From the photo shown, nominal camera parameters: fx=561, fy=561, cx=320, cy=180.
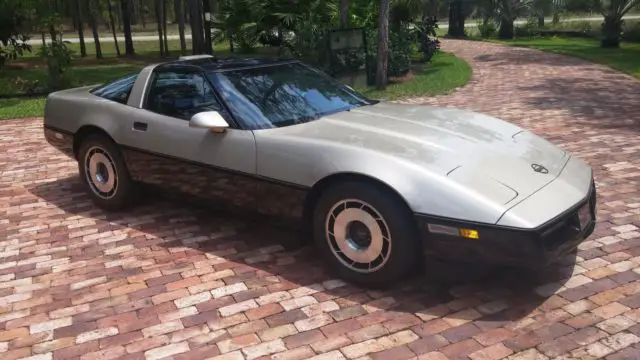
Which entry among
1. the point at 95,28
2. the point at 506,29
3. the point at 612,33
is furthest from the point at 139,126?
the point at 506,29

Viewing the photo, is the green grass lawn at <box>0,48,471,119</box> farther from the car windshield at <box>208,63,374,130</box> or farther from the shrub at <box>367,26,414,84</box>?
the car windshield at <box>208,63,374,130</box>

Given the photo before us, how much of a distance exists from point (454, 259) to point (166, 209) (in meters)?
2.81

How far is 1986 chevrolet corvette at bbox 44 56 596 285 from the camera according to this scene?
299 cm

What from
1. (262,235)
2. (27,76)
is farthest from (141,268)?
(27,76)

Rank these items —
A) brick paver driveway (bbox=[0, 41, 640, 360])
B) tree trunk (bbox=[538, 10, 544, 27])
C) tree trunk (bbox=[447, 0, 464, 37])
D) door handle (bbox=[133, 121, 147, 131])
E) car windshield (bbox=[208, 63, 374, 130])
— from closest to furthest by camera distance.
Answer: brick paver driveway (bbox=[0, 41, 640, 360])
car windshield (bbox=[208, 63, 374, 130])
door handle (bbox=[133, 121, 147, 131])
tree trunk (bbox=[538, 10, 544, 27])
tree trunk (bbox=[447, 0, 464, 37])

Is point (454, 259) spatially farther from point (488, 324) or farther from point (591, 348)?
point (591, 348)

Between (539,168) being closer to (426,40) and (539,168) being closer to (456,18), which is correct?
(426,40)

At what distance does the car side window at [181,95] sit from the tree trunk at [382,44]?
8.14 metres

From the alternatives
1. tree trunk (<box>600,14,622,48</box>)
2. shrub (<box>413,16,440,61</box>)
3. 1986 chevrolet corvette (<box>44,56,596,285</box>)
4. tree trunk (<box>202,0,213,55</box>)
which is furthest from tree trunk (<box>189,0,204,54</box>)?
tree trunk (<box>600,14,622,48</box>)

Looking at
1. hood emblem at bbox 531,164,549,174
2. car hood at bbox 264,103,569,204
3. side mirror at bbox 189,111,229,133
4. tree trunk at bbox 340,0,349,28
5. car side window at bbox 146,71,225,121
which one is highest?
tree trunk at bbox 340,0,349,28

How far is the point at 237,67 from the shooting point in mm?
4238

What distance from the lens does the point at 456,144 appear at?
3463 millimetres

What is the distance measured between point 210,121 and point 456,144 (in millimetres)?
1605

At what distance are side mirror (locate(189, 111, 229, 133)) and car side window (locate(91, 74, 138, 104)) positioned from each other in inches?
44.5
